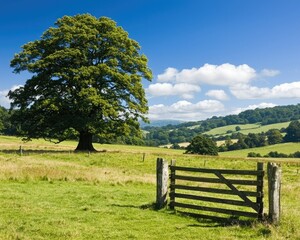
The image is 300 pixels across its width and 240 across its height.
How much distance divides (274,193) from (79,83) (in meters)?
33.3

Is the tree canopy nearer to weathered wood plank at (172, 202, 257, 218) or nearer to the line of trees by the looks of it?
the line of trees

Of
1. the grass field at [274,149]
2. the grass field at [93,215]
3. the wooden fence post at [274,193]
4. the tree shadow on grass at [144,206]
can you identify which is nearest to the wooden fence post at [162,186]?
the tree shadow on grass at [144,206]

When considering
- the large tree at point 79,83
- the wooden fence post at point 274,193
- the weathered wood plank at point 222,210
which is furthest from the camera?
the large tree at point 79,83

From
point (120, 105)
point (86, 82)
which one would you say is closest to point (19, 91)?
point (86, 82)

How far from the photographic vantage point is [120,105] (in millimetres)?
45438

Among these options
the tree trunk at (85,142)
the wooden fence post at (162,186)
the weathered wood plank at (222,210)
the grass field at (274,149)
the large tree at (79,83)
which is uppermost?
the large tree at (79,83)

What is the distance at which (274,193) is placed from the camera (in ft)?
38.7

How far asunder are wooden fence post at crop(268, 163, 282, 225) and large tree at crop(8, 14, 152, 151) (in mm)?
30841

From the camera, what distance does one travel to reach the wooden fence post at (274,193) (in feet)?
38.2

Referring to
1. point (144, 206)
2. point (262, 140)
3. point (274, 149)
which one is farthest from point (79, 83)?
point (262, 140)

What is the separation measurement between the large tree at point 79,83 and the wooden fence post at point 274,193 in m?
30.8

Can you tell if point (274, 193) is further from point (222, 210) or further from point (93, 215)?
point (93, 215)

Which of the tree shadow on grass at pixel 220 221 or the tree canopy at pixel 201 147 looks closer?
the tree shadow on grass at pixel 220 221

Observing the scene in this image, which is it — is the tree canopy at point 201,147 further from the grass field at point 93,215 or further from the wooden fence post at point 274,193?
the wooden fence post at point 274,193
